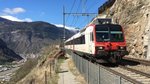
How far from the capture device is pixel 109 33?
25047 mm

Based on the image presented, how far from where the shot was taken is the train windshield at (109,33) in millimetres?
24812

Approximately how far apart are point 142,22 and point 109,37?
32.3ft

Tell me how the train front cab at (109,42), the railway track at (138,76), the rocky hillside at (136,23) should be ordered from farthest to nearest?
the rocky hillside at (136,23), the train front cab at (109,42), the railway track at (138,76)

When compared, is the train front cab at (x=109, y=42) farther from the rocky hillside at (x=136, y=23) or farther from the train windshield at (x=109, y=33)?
the rocky hillside at (x=136, y=23)

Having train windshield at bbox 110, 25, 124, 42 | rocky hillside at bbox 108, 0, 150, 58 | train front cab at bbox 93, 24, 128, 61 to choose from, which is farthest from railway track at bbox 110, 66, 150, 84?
rocky hillside at bbox 108, 0, 150, 58

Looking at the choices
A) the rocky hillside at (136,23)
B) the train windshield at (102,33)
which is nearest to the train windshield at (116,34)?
the train windshield at (102,33)

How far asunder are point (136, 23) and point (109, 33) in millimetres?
11206

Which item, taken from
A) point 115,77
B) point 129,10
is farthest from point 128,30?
point 115,77

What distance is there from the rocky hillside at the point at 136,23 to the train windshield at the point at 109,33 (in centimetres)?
629

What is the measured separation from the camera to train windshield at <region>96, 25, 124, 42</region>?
977 inches

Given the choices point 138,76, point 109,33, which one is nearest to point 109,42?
point 109,33

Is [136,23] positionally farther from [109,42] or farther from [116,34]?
[109,42]

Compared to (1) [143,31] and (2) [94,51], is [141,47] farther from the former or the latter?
(2) [94,51]

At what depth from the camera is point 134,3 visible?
1479 inches
